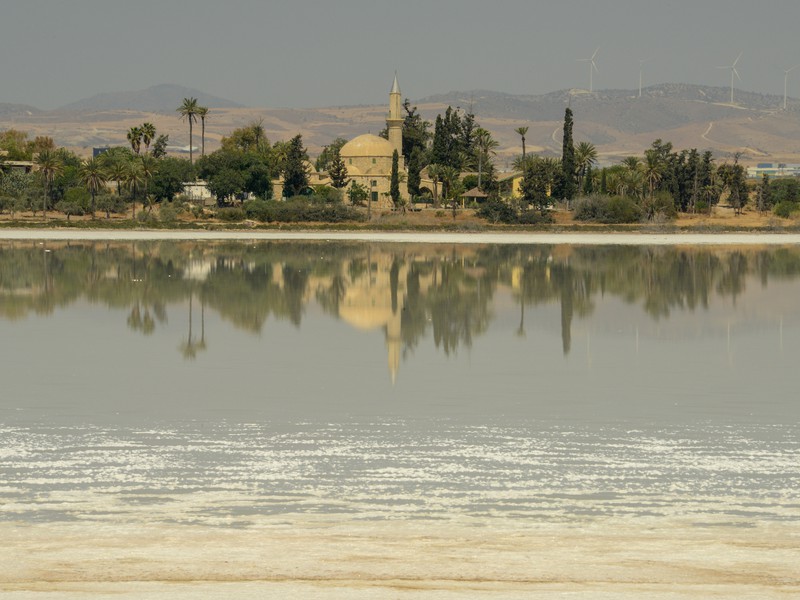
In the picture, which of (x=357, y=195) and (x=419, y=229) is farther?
(x=357, y=195)

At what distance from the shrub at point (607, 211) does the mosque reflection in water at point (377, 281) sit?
2751cm

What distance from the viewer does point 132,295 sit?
3762 cm

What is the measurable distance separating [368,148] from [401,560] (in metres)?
116

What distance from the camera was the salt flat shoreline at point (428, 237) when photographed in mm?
77250

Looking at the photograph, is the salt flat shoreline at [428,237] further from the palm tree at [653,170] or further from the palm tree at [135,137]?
the palm tree at [135,137]

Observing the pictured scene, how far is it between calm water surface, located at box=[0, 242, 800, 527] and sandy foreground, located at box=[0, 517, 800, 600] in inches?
22.1

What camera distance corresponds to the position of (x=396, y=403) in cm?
1831

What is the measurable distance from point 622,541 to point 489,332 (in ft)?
60.0

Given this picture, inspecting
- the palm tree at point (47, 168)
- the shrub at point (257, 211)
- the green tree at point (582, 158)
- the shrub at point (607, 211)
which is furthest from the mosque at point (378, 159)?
the palm tree at point (47, 168)

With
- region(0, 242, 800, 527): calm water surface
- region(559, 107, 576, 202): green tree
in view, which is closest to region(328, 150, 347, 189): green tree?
region(559, 107, 576, 202): green tree

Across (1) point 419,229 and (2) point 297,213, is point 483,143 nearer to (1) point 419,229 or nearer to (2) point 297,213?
(2) point 297,213

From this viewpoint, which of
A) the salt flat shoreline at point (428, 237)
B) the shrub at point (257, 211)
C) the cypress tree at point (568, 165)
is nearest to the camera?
the salt flat shoreline at point (428, 237)

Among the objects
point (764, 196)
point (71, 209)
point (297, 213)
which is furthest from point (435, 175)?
point (764, 196)

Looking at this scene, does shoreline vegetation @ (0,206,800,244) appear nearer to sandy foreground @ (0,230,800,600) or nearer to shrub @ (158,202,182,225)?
shrub @ (158,202,182,225)
